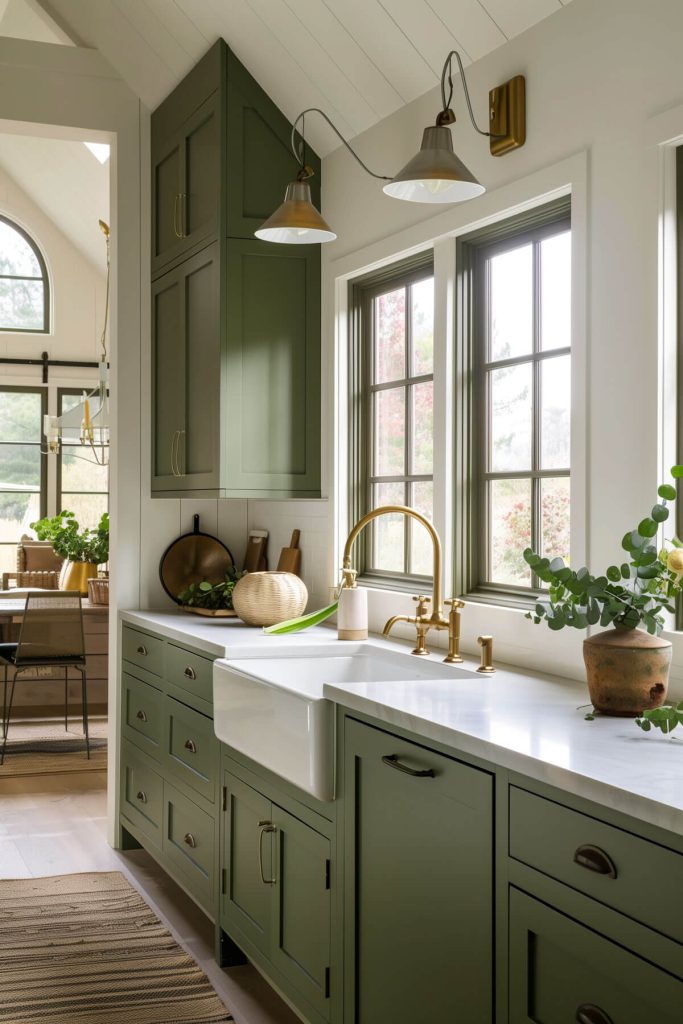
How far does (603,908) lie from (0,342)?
10683 mm

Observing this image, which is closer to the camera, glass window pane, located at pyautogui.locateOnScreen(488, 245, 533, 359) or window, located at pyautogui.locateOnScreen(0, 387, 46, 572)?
glass window pane, located at pyautogui.locateOnScreen(488, 245, 533, 359)

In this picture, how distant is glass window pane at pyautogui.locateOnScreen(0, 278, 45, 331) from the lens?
11.4 meters

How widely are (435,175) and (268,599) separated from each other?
1826 mm

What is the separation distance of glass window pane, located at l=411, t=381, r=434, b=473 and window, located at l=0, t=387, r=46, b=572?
8233mm

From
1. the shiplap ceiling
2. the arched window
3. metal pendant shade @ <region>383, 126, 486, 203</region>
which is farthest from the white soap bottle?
the arched window

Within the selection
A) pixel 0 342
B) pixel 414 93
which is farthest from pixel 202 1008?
pixel 0 342

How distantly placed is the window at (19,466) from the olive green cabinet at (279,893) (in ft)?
28.1

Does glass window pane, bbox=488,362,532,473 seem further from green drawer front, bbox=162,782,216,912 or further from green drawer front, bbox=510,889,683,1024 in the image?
green drawer front, bbox=510,889,683,1024

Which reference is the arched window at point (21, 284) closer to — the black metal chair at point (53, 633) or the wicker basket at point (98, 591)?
the wicker basket at point (98, 591)

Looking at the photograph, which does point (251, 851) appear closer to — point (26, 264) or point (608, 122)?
point (608, 122)

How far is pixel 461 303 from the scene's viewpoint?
3395 millimetres

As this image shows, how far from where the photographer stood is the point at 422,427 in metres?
3.76

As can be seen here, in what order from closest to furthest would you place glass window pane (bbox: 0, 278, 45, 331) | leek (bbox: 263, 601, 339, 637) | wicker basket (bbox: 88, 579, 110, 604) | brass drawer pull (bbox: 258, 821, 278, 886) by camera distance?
brass drawer pull (bbox: 258, 821, 278, 886)
leek (bbox: 263, 601, 339, 637)
wicker basket (bbox: 88, 579, 110, 604)
glass window pane (bbox: 0, 278, 45, 331)

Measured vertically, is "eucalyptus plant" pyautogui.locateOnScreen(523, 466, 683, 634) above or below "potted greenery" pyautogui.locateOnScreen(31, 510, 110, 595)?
above
